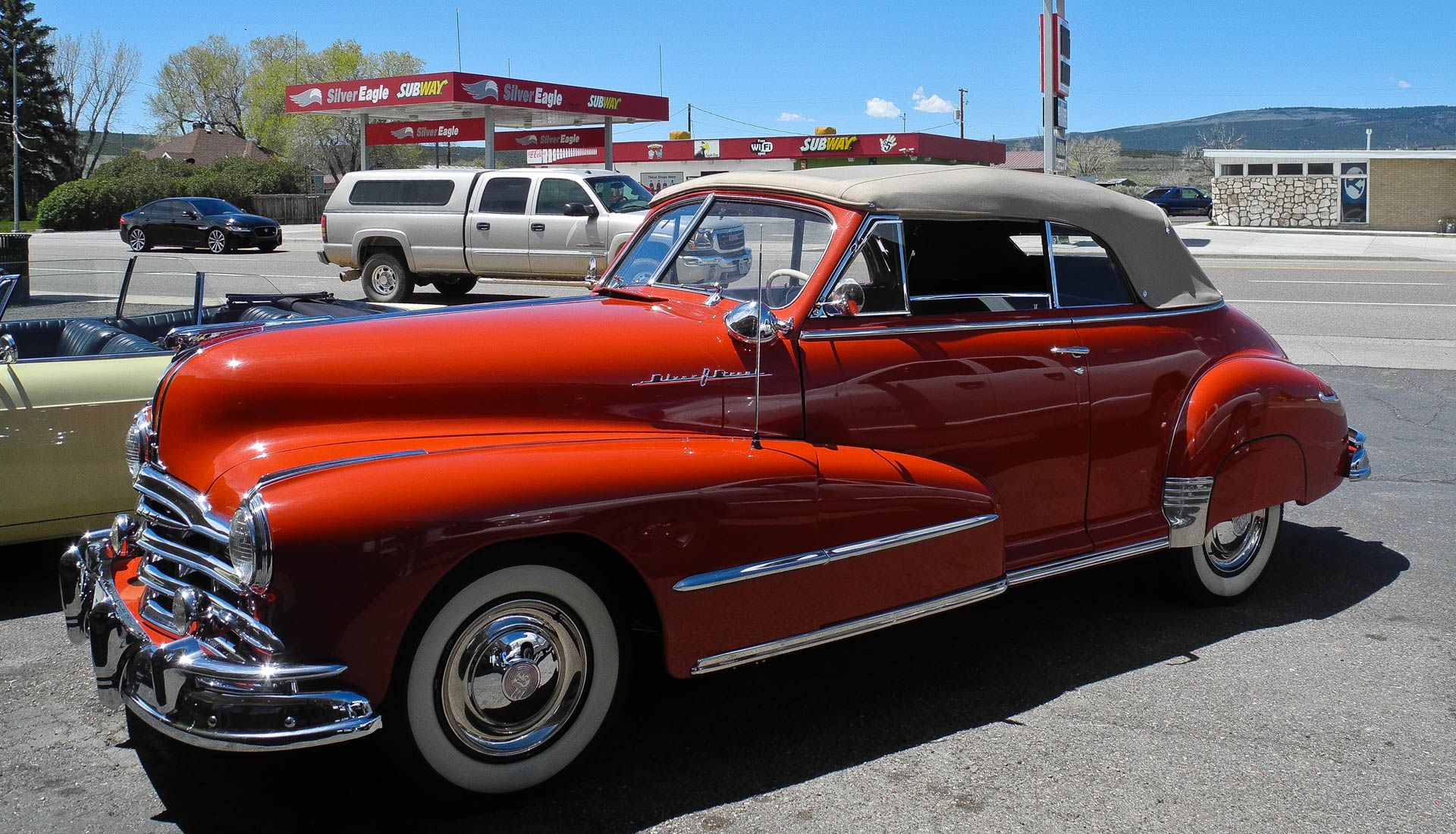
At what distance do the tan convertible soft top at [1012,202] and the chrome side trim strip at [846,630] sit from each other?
1310 millimetres

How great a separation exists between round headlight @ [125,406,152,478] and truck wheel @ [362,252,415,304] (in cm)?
1295

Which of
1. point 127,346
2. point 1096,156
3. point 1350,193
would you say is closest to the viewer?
point 127,346

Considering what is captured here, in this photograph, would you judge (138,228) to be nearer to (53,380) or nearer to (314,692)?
(53,380)

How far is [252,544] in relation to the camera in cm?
281

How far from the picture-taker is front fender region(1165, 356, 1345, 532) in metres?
4.51

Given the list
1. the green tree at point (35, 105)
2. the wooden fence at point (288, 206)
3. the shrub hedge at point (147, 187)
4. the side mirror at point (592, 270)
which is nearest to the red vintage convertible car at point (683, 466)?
the side mirror at point (592, 270)

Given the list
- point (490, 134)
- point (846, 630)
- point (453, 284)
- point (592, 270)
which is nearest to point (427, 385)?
point (846, 630)

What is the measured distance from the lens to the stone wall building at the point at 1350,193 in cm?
3803

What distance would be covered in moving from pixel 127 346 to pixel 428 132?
3860 cm

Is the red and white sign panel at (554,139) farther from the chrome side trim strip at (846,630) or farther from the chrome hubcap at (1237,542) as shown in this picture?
the chrome side trim strip at (846,630)

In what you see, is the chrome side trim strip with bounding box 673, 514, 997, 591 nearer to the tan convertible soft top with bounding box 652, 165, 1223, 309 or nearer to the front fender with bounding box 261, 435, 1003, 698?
the front fender with bounding box 261, 435, 1003, 698

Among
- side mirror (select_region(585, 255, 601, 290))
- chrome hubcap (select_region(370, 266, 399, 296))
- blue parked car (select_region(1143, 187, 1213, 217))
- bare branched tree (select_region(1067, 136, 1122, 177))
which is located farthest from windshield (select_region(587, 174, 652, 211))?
bare branched tree (select_region(1067, 136, 1122, 177))

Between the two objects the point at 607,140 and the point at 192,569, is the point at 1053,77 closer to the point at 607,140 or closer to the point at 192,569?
the point at 192,569

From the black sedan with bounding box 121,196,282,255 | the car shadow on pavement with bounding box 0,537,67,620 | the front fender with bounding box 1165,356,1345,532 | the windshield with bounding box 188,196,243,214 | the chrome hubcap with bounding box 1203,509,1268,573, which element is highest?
the windshield with bounding box 188,196,243,214
